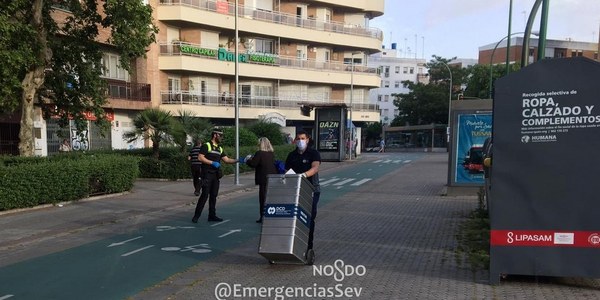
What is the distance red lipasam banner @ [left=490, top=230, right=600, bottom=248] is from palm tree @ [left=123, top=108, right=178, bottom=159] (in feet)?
50.0

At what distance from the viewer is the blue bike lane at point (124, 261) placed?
556 cm

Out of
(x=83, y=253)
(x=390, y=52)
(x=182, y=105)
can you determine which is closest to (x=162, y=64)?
(x=182, y=105)

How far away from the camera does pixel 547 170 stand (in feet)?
16.6

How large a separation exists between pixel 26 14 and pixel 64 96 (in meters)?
3.31

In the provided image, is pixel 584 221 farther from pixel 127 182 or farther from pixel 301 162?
pixel 127 182

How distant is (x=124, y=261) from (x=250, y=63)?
34706mm

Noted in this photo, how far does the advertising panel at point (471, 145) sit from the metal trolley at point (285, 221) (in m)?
8.60

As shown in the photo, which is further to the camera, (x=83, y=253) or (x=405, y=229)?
(x=405, y=229)

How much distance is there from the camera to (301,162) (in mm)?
6871

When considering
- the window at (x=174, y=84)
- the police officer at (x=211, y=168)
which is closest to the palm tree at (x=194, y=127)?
the police officer at (x=211, y=168)

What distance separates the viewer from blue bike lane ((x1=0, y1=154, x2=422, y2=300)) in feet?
18.2

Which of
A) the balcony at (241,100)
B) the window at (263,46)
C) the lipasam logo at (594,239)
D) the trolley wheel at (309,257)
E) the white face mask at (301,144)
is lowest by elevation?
the trolley wheel at (309,257)

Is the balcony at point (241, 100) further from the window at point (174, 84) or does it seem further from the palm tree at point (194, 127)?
the palm tree at point (194, 127)

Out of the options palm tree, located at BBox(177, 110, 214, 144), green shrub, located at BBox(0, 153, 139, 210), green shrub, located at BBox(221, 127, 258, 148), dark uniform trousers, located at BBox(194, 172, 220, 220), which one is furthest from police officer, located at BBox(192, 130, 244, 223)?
green shrub, located at BBox(221, 127, 258, 148)
